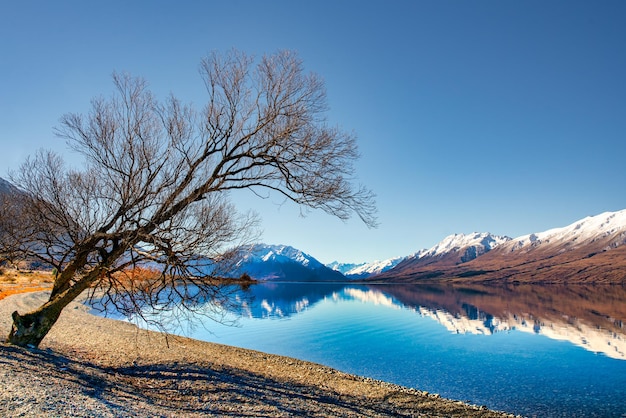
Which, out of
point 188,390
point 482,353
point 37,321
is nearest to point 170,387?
point 188,390

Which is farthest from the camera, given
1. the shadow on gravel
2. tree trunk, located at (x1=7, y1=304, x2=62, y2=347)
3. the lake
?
the lake

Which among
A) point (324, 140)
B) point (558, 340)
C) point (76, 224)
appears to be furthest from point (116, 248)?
point (558, 340)

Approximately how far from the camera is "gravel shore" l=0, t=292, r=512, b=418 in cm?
770

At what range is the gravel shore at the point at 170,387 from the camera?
25.3 feet

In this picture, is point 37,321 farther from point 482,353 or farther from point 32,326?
point 482,353

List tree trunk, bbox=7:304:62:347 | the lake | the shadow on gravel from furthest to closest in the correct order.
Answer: the lake < tree trunk, bbox=7:304:62:347 < the shadow on gravel

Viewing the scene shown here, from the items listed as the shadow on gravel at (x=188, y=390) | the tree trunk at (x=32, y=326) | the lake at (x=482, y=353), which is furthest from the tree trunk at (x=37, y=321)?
the lake at (x=482, y=353)

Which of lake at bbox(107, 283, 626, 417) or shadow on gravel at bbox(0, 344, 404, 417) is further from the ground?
shadow on gravel at bbox(0, 344, 404, 417)

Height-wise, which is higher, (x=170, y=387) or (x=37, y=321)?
(x=37, y=321)

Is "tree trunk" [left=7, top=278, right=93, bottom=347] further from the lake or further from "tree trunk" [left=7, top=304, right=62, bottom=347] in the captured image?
the lake

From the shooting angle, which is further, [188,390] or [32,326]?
[32,326]

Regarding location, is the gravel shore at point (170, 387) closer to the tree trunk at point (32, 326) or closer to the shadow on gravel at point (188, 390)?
the shadow on gravel at point (188, 390)

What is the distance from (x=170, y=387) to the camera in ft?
37.0

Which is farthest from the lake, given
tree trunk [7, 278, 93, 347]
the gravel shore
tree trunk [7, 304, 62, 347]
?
tree trunk [7, 304, 62, 347]
